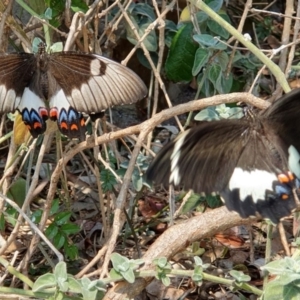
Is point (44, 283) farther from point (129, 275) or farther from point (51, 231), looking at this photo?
point (51, 231)

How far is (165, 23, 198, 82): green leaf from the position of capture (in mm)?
2604

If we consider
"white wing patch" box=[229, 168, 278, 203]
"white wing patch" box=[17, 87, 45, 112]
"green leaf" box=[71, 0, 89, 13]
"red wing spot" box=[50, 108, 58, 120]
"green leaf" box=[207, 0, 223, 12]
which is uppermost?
"green leaf" box=[71, 0, 89, 13]

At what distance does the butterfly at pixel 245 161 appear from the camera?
1.70 meters

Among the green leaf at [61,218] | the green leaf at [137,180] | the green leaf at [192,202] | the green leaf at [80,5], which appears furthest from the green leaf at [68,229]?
the green leaf at [80,5]

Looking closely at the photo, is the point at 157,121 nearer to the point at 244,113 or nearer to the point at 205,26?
the point at 244,113

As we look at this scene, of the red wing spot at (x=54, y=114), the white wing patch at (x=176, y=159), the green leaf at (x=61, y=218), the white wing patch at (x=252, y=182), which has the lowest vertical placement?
the green leaf at (x=61, y=218)

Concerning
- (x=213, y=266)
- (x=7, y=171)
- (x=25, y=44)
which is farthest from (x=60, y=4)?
(x=213, y=266)

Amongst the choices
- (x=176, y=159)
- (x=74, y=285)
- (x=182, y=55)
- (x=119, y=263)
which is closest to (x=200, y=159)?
(x=176, y=159)

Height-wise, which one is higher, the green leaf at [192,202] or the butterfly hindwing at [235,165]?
the butterfly hindwing at [235,165]

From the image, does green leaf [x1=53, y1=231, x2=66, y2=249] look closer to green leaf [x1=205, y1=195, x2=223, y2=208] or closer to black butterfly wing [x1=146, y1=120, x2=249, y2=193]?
green leaf [x1=205, y1=195, x2=223, y2=208]

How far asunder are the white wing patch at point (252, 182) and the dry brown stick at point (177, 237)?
15 centimetres

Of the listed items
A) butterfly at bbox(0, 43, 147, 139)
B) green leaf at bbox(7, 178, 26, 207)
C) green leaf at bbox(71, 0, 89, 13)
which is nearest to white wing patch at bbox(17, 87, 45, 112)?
butterfly at bbox(0, 43, 147, 139)

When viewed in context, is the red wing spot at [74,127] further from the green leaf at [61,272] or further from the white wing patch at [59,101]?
the green leaf at [61,272]

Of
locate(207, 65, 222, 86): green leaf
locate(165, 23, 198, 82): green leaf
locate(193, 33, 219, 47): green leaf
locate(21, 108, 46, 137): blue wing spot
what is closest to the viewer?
locate(21, 108, 46, 137): blue wing spot
